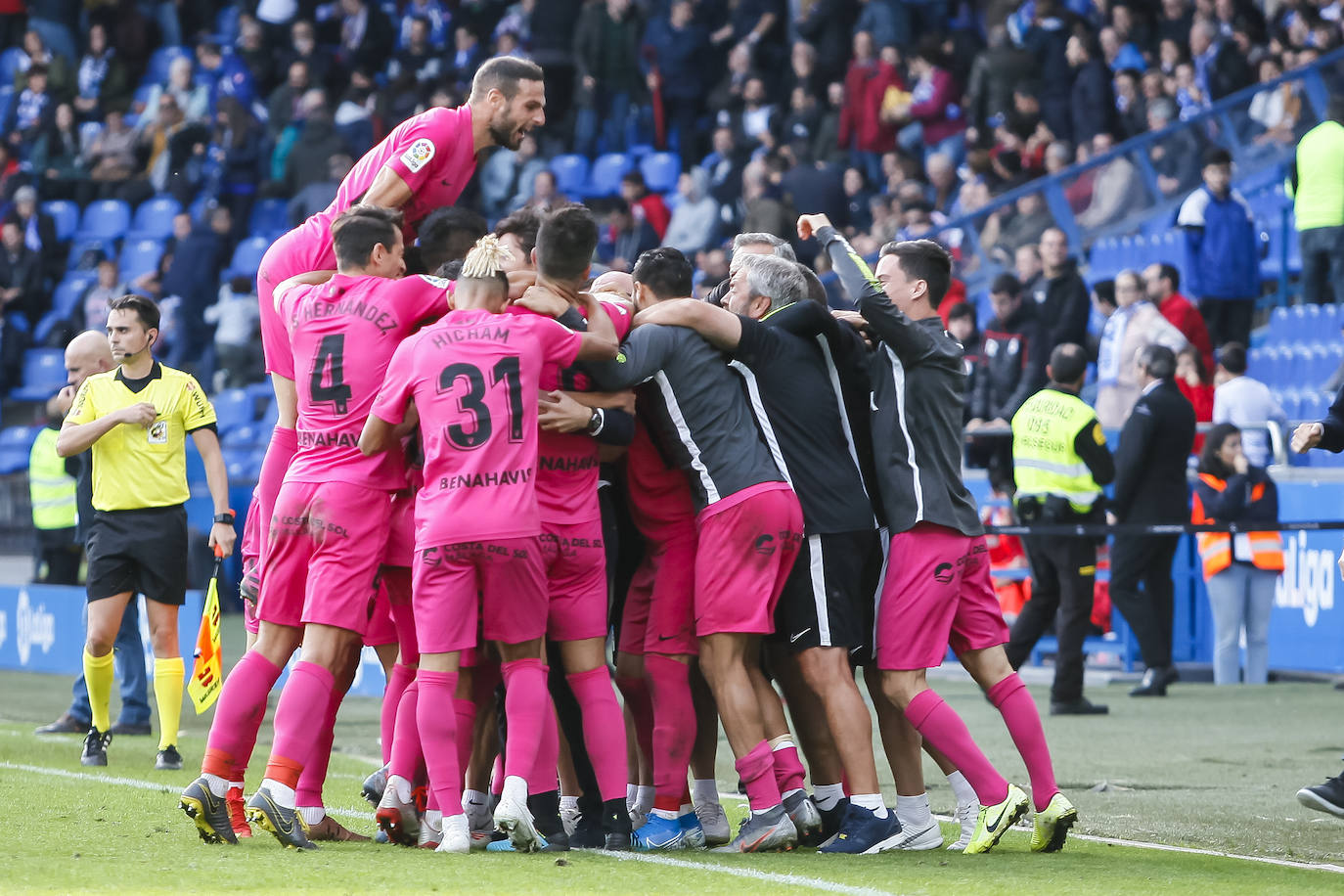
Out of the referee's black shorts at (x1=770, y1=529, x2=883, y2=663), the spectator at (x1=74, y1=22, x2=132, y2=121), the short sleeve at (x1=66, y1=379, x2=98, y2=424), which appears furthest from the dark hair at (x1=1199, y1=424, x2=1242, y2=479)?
the spectator at (x1=74, y1=22, x2=132, y2=121)

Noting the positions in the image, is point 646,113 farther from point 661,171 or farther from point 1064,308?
point 1064,308

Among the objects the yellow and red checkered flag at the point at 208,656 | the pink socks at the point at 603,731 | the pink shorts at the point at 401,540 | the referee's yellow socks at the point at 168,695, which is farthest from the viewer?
the referee's yellow socks at the point at 168,695

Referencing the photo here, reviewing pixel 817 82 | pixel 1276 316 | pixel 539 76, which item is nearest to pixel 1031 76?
pixel 817 82

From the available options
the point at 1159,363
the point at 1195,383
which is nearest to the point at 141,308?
the point at 1159,363

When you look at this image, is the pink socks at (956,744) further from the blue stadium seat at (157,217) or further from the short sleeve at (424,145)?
the blue stadium seat at (157,217)

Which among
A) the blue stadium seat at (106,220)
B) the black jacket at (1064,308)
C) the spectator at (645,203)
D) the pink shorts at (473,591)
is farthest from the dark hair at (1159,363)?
Answer: the blue stadium seat at (106,220)

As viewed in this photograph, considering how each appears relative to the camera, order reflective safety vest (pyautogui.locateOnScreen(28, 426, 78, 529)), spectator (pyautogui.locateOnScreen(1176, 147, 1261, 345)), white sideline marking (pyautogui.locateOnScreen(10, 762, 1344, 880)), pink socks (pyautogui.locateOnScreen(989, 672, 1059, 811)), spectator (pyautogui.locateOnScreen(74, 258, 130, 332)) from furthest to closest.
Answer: spectator (pyautogui.locateOnScreen(74, 258, 130, 332))
spectator (pyautogui.locateOnScreen(1176, 147, 1261, 345))
reflective safety vest (pyautogui.locateOnScreen(28, 426, 78, 529))
pink socks (pyautogui.locateOnScreen(989, 672, 1059, 811))
white sideline marking (pyautogui.locateOnScreen(10, 762, 1344, 880))

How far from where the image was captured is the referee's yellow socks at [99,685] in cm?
862

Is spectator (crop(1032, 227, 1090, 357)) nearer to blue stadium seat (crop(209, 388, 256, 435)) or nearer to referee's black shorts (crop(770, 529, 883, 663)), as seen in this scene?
referee's black shorts (crop(770, 529, 883, 663))

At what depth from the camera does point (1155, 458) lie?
12.2m

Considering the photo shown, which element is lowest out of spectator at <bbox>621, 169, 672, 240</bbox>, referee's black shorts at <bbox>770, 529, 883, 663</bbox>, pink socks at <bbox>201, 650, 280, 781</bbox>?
pink socks at <bbox>201, 650, 280, 781</bbox>

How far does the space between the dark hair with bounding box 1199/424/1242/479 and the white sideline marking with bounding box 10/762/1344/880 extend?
232 inches

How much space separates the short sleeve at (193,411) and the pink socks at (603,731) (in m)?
3.65

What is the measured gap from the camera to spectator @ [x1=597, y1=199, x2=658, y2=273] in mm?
19188
